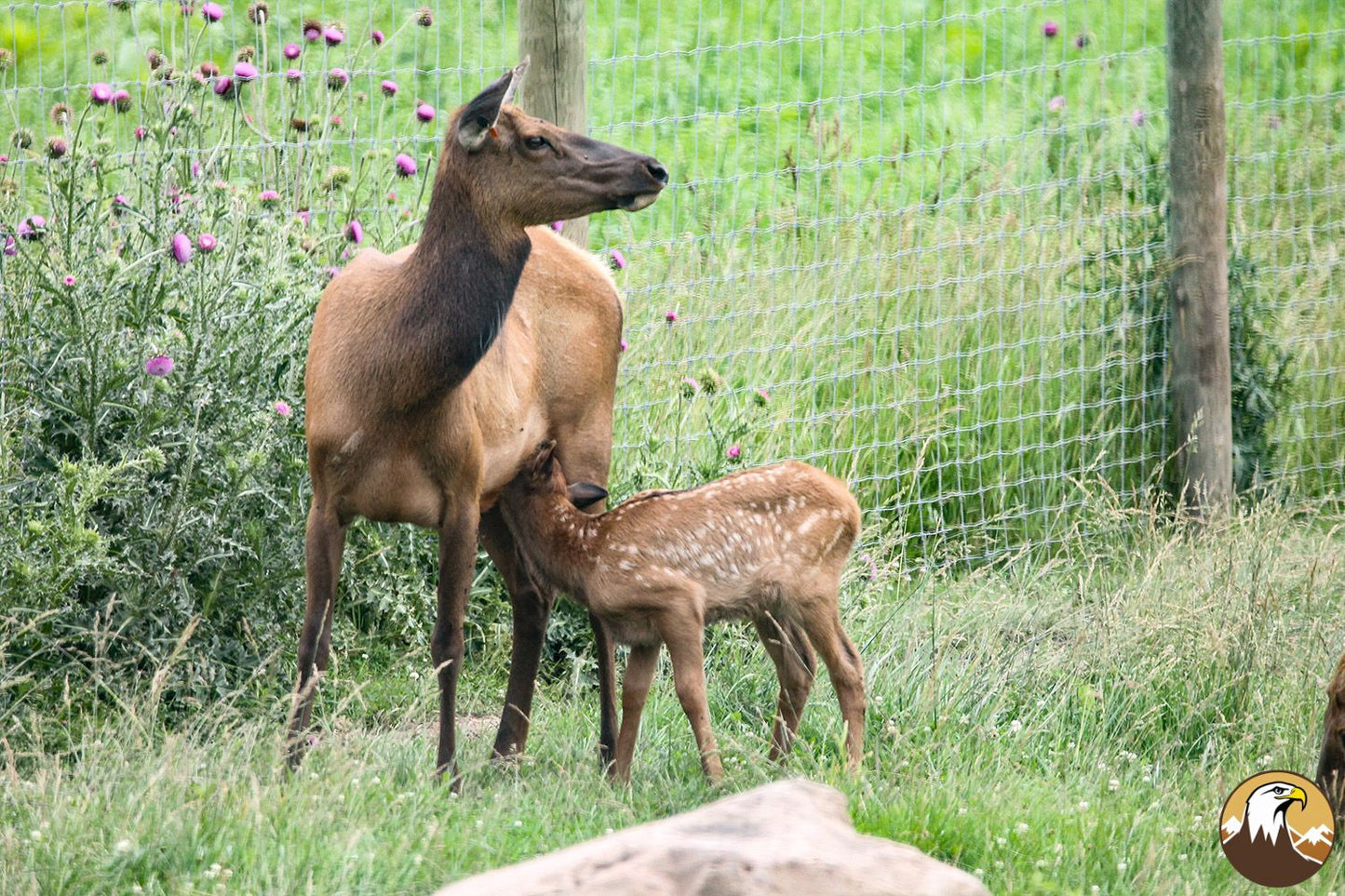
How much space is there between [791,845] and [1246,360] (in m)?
6.17

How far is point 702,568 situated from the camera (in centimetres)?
525

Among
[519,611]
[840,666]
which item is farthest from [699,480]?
[840,666]

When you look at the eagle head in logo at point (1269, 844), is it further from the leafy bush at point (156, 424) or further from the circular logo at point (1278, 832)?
the leafy bush at point (156, 424)

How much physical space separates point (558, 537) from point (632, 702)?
0.56 meters

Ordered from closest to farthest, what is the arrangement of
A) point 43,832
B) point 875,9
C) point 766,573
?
1. point 43,832
2. point 766,573
3. point 875,9

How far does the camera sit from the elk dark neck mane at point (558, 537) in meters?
5.32

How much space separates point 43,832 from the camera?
4.06 m

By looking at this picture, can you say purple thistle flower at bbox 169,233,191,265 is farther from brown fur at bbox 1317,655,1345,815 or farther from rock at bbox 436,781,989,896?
brown fur at bbox 1317,655,1345,815

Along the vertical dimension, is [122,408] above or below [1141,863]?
above

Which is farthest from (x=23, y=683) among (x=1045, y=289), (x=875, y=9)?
(x=875, y=9)

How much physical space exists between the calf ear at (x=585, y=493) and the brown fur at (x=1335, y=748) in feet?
7.31

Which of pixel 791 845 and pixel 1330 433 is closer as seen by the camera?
pixel 791 845

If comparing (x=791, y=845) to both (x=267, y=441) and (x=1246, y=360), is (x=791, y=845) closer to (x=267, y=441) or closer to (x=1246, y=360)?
(x=267, y=441)

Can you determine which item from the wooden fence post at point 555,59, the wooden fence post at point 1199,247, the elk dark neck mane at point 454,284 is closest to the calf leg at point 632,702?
the elk dark neck mane at point 454,284
